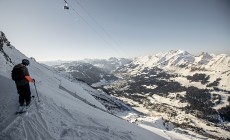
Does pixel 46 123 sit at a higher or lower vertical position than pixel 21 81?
lower

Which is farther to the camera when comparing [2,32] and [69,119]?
[2,32]

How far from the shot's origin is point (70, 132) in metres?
10.5

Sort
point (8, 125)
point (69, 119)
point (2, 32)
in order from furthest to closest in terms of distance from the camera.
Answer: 1. point (2, 32)
2. point (69, 119)
3. point (8, 125)

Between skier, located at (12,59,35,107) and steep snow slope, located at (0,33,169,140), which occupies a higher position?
skier, located at (12,59,35,107)

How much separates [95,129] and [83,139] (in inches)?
68.8

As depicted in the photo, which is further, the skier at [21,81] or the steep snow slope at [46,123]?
the skier at [21,81]

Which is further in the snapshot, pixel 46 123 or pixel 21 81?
pixel 21 81

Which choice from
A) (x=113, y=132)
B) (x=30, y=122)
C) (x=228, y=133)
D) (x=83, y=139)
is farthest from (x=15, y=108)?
(x=228, y=133)

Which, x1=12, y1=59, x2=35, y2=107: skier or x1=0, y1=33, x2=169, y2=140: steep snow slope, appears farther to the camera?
x1=12, y1=59, x2=35, y2=107: skier

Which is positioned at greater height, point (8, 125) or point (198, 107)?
point (198, 107)

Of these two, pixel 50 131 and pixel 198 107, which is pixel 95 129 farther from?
pixel 198 107

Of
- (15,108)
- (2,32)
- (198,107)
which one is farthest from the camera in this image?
(198,107)

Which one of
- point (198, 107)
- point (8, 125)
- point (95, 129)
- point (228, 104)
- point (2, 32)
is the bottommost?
point (8, 125)

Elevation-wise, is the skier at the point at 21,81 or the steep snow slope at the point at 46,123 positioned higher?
the skier at the point at 21,81
